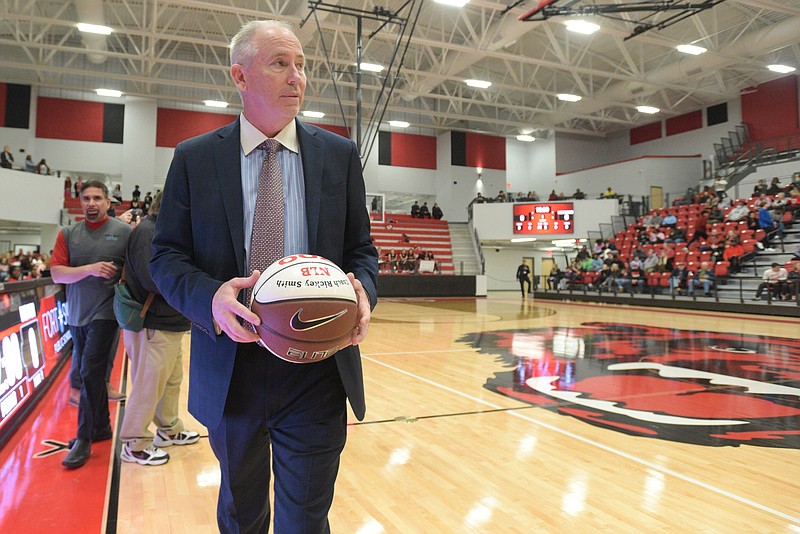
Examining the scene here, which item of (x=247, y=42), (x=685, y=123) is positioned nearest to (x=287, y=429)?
(x=247, y=42)

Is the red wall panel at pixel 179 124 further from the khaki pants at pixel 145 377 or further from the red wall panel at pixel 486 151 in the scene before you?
the khaki pants at pixel 145 377

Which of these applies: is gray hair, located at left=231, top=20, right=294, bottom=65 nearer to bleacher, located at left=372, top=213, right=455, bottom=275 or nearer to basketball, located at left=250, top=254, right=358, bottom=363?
basketball, located at left=250, top=254, right=358, bottom=363

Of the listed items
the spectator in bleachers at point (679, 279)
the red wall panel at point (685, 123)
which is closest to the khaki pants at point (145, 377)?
the spectator in bleachers at point (679, 279)

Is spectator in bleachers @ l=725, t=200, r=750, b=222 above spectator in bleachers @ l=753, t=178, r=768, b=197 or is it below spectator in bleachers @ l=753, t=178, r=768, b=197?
below

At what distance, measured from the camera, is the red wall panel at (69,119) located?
23.0 metres

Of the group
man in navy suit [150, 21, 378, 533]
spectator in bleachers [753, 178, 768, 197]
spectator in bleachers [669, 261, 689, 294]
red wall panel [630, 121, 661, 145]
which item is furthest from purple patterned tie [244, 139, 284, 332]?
red wall panel [630, 121, 661, 145]

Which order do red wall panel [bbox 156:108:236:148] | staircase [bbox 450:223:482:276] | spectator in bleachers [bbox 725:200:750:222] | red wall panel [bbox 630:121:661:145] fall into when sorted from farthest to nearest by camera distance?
red wall panel [bbox 630:121:661:145] < red wall panel [bbox 156:108:236:148] < staircase [bbox 450:223:482:276] < spectator in bleachers [bbox 725:200:750:222]

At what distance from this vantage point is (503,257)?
28.5 m

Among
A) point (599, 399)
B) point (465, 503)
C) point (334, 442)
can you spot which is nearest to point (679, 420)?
point (599, 399)

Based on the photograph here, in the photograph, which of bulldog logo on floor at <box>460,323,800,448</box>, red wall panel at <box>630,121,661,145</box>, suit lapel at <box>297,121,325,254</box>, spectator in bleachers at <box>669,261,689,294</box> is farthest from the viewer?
red wall panel at <box>630,121,661,145</box>

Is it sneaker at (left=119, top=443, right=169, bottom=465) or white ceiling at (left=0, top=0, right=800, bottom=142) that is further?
white ceiling at (left=0, top=0, right=800, bottom=142)

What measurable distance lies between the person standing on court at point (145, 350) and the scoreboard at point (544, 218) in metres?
21.1

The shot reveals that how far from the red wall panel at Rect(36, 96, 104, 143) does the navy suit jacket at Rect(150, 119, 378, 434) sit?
25.7 metres

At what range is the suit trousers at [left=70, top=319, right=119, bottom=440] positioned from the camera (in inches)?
127
